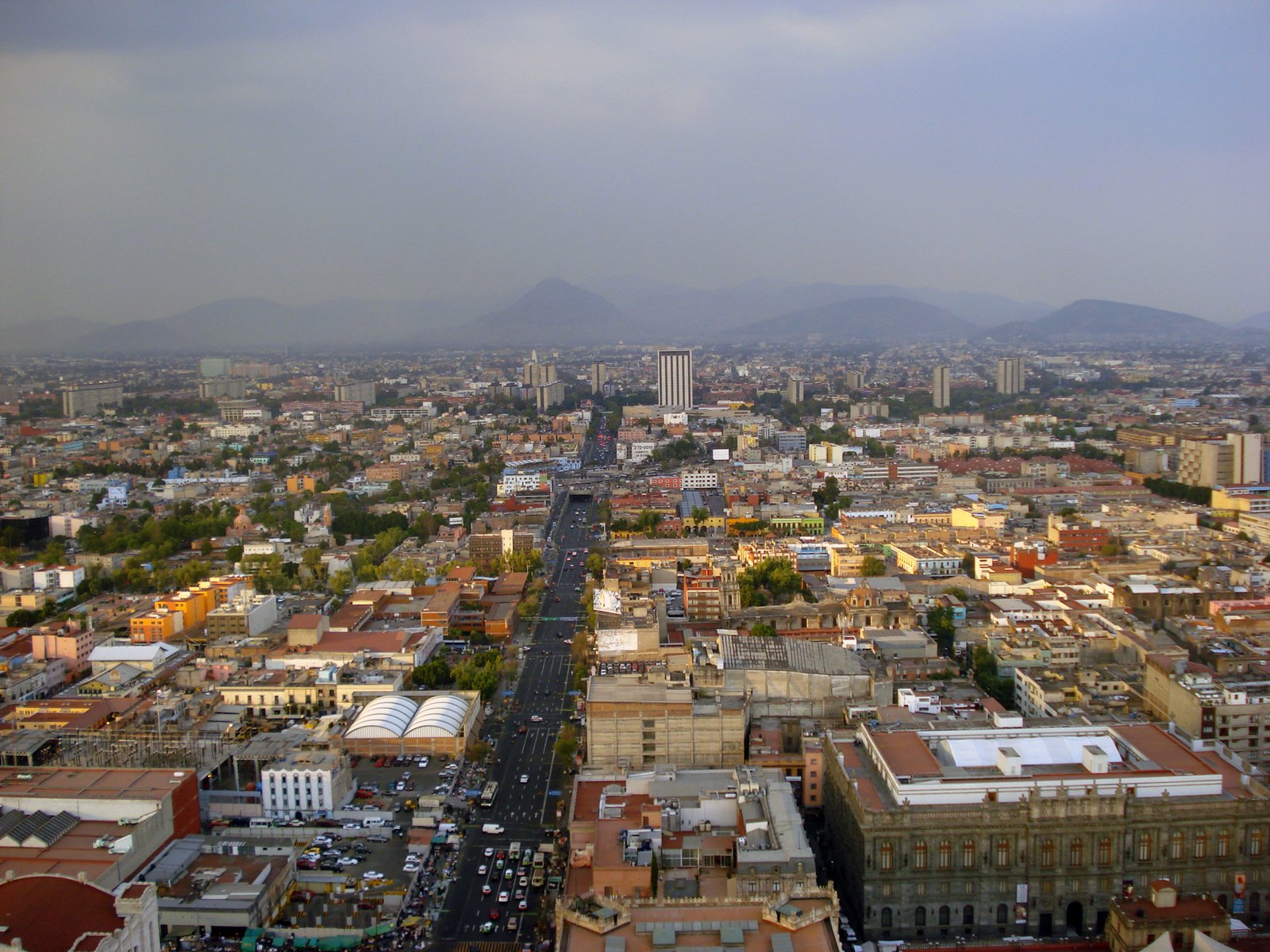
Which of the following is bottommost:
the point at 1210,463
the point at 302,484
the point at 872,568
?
the point at 872,568

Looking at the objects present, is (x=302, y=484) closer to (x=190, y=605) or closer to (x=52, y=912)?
(x=190, y=605)

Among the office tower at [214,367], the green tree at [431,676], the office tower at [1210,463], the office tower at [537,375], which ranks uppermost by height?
the office tower at [214,367]

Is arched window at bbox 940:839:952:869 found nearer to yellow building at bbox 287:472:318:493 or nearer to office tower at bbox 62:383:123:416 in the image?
yellow building at bbox 287:472:318:493

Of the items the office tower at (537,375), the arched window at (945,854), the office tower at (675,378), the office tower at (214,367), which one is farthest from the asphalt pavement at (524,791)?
the office tower at (537,375)

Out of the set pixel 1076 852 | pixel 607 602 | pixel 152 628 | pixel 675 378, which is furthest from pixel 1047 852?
pixel 675 378

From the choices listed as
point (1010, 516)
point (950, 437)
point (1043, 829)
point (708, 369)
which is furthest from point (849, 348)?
point (1043, 829)

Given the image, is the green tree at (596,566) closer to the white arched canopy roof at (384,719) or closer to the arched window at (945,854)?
the white arched canopy roof at (384,719)

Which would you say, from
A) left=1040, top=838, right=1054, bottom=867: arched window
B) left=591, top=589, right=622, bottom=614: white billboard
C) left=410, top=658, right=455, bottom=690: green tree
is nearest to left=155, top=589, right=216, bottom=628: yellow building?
left=410, top=658, right=455, bottom=690: green tree
